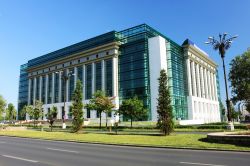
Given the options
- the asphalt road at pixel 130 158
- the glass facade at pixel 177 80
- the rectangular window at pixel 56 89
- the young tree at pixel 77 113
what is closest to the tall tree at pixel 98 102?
the young tree at pixel 77 113

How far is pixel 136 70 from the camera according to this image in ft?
233

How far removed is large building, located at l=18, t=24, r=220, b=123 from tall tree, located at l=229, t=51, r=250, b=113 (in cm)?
1747

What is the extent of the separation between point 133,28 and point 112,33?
24.7 ft

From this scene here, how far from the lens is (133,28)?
247 feet

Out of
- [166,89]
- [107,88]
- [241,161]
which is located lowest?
[241,161]

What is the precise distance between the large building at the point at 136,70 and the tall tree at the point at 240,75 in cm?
1747

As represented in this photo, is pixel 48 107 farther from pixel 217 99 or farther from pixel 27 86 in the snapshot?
pixel 217 99

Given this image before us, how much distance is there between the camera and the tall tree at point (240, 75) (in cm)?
4612

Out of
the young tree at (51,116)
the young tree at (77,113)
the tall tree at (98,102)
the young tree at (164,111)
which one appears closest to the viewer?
the young tree at (164,111)

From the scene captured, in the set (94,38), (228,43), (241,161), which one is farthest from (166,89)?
(94,38)

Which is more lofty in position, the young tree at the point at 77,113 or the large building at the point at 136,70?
the large building at the point at 136,70

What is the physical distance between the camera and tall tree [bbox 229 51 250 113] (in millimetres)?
46125

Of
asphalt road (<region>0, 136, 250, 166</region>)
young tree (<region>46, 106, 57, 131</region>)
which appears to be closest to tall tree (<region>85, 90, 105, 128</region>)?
young tree (<region>46, 106, 57, 131</region>)

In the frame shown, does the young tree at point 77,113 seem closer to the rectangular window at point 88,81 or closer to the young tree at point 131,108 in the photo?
the young tree at point 131,108
